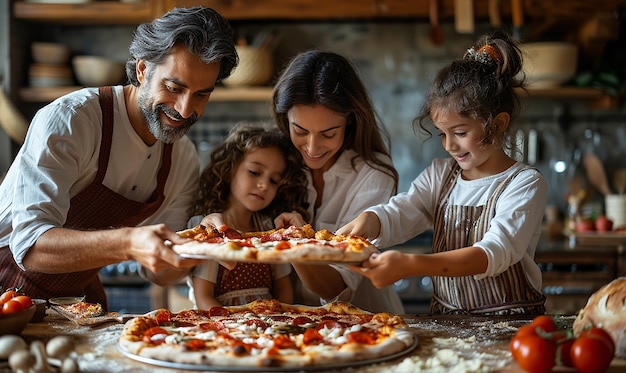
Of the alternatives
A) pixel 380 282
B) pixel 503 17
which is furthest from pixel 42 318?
pixel 503 17

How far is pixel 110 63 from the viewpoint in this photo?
4637 mm

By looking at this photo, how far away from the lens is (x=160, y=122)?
257 cm

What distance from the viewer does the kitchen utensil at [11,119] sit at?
450 centimetres

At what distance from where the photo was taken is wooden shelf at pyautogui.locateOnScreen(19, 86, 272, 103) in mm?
4496

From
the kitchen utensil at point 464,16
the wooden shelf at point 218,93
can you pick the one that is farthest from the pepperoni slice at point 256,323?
the kitchen utensil at point 464,16

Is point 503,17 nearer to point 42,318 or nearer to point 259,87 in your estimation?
point 259,87

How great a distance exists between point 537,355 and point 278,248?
73 cm

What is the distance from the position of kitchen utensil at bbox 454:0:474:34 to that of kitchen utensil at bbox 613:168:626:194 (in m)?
1.41

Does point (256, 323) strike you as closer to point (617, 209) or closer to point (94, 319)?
point (94, 319)

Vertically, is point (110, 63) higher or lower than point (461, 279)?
higher

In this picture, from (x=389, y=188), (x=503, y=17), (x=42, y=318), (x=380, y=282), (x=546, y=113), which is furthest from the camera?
(x=546, y=113)

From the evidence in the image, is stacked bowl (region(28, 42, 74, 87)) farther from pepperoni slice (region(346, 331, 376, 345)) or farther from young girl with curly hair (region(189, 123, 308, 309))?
pepperoni slice (region(346, 331, 376, 345))

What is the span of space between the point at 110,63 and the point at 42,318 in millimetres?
2617

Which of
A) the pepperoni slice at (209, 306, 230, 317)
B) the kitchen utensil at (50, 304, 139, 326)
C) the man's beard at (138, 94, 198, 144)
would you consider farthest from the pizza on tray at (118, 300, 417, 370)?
the man's beard at (138, 94, 198, 144)
